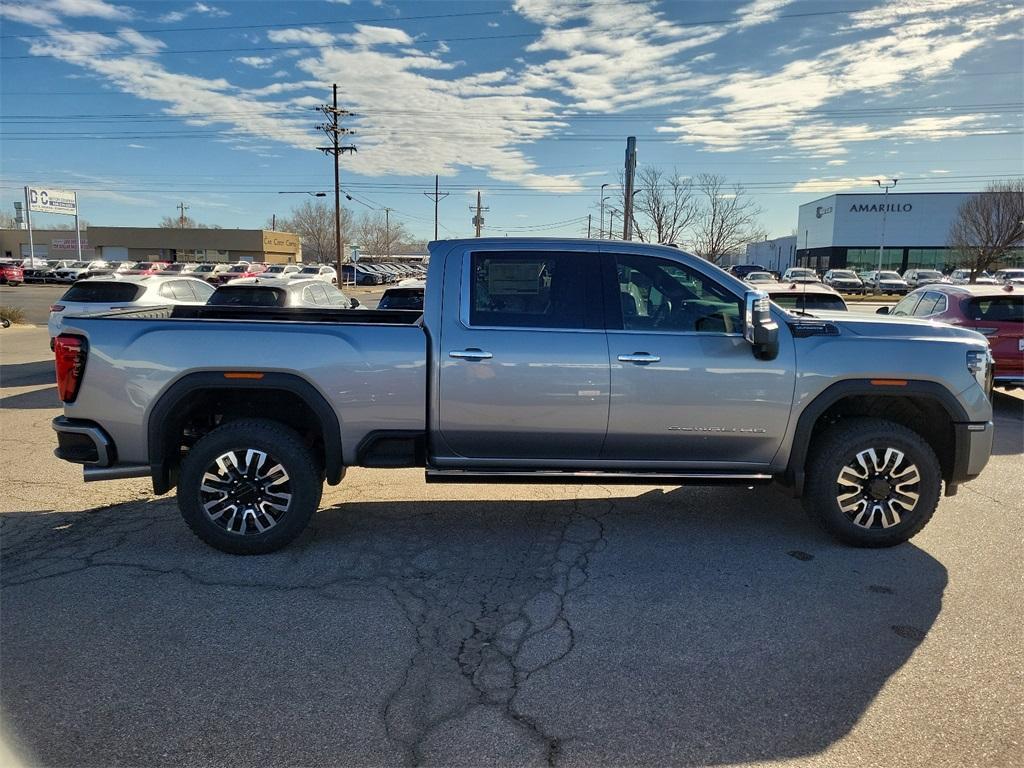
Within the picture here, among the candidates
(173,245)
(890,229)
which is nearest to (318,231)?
(173,245)

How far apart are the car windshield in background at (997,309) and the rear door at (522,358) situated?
7736 mm

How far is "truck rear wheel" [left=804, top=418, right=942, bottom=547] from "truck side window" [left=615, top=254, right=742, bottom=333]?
42.9 inches

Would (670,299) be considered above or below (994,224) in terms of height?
below

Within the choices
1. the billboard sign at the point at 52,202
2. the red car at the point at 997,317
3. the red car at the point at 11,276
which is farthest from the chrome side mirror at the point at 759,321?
the billboard sign at the point at 52,202

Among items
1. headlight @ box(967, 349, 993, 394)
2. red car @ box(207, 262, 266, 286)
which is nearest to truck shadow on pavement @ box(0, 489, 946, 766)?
headlight @ box(967, 349, 993, 394)

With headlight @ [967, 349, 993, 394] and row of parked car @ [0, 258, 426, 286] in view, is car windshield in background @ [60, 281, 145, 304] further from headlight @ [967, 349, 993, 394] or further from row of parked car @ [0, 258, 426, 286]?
row of parked car @ [0, 258, 426, 286]

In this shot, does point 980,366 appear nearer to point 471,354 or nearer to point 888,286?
point 471,354

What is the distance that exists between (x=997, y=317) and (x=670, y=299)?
7.51m

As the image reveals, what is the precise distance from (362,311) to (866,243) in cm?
8141

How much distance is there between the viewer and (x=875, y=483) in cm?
443

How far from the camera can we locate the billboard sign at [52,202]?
2473 inches

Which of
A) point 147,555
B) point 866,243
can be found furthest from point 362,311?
point 866,243

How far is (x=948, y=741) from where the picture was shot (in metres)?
2.67

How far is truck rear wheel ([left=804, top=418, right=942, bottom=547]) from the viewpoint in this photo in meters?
4.44
